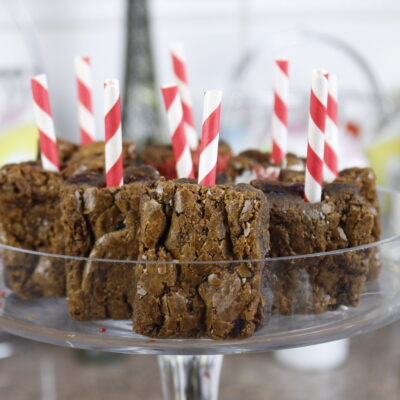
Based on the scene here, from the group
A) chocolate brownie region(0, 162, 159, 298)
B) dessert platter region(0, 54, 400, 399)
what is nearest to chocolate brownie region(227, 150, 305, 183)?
dessert platter region(0, 54, 400, 399)

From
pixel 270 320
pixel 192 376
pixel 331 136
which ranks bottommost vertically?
pixel 192 376

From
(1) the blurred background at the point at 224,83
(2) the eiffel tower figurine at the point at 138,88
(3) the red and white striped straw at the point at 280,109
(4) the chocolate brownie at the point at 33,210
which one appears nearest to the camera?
(4) the chocolate brownie at the point at 33,210

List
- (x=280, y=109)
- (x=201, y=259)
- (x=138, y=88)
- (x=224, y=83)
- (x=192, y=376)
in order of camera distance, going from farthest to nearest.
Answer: (x=224, y=83) < (x=138, y=88) < (x=280, y=109) < (x=192, y=376) < (x=201, y=259)

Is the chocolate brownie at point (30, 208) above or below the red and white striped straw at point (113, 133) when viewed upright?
below

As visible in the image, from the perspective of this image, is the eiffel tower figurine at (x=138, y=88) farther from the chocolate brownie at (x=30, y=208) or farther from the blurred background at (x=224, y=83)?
the chocolate brownie at (x=30, y=208)

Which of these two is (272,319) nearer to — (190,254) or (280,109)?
(190,254)

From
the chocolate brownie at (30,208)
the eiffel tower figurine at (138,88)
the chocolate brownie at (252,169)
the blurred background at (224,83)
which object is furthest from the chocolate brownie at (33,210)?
the eiffel tower figurine at (138,88)

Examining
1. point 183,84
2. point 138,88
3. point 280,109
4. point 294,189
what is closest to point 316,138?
point 294,189

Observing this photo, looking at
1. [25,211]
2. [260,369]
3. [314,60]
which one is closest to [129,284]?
[25,211]

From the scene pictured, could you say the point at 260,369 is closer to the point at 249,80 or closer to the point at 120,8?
the point at 249,80
